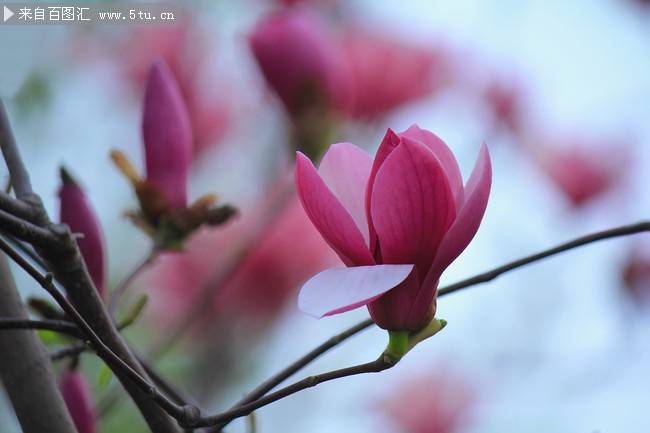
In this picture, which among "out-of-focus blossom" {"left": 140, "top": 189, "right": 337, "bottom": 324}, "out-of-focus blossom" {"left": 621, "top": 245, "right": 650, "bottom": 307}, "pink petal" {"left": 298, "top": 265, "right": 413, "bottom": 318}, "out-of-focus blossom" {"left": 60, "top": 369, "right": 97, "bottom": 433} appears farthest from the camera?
"out-of-focus blossom" {"left": 621, "top": 245, "right": 650, "bottom": 307}

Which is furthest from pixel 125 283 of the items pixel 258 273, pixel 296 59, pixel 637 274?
pixel 637 274

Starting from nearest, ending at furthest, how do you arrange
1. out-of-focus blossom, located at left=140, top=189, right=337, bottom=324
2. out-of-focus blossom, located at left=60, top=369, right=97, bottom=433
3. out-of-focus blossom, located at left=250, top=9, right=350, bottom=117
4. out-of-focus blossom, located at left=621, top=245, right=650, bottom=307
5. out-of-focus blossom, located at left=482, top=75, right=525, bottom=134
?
1. out-of-focus blossom, located at left=60, top=369, right=97, bottom=433
2. out-of-focus blossom, located at left=250, top=9, right=350, bottom=117
3. out-of-focus blossom, located at left=140, top=189, right=337, bottom=324
4. out-of-focus blossom, located at left=621, top=245, right=650, bottom=307
5. out-of-focus blossom, located at left=482, top=75, right=525, bottom=134

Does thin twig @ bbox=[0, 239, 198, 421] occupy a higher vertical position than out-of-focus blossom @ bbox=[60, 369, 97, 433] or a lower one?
higher

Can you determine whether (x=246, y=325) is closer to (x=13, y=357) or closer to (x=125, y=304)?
(x=125, y=304)

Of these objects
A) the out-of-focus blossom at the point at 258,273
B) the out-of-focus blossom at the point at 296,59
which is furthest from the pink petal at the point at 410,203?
Answer: the out-of-focus blossom at the point at 258,273

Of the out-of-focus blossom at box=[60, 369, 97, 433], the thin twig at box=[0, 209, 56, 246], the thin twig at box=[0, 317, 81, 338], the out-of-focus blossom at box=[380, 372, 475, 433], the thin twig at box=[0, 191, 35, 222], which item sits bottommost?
the out-of-focus blossom at box=[380, 372, 475, 433]

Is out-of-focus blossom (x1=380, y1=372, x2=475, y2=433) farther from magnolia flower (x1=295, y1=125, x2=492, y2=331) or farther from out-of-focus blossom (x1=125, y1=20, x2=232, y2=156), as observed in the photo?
magnolia flower (x1=295, y1=125, x2=492, y2=331)

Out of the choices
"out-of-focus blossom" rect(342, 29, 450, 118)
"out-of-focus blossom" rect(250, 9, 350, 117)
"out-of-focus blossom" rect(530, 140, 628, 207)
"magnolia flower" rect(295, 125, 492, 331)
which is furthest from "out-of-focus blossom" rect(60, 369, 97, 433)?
"out-of-focus blossom" rect(530, 140, 628, 207)

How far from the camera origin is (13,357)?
0.39 m

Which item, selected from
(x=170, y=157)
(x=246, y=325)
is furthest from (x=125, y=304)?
(x=170, y=157)

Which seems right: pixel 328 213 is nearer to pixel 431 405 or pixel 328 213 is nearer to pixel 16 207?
pixel 16 207

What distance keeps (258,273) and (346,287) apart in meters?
0.72

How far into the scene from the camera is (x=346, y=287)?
0.33m

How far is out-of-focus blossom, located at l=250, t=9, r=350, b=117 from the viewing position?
0.76 meters
